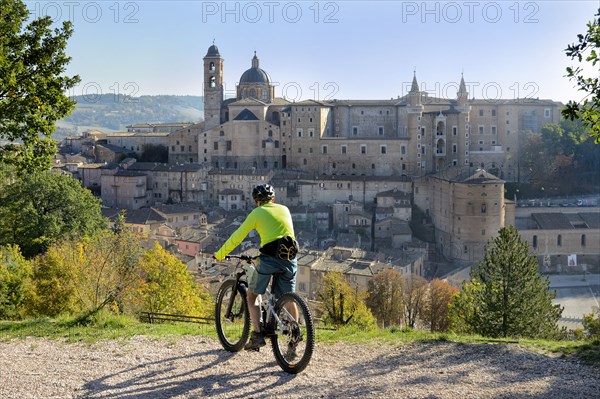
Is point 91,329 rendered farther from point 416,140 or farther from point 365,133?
point 365,133

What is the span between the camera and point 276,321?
5680 mm

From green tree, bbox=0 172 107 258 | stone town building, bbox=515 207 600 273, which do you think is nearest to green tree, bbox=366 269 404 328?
green tree, bbox=0 172 107 258

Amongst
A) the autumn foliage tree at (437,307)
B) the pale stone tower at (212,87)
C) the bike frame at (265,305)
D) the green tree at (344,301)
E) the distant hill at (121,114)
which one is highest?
the distant hill at (121,114)

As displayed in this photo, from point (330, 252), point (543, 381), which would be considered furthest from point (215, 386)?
point (330, 252)

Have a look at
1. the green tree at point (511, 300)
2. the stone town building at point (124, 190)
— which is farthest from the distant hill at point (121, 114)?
the green tree at point (511, 300)

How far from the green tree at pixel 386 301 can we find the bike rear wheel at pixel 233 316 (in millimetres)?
20298

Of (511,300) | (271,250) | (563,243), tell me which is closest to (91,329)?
(271,250)

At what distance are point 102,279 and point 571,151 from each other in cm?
4505

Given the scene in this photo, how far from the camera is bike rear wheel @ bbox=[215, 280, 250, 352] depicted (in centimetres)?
604

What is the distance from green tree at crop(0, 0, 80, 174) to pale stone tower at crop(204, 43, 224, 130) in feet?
147

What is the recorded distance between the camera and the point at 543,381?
5309mm

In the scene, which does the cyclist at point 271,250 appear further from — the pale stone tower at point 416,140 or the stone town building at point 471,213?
the pale stone tower at point 416,140

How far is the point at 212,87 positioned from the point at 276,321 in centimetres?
5054

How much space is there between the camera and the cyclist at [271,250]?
562cm
